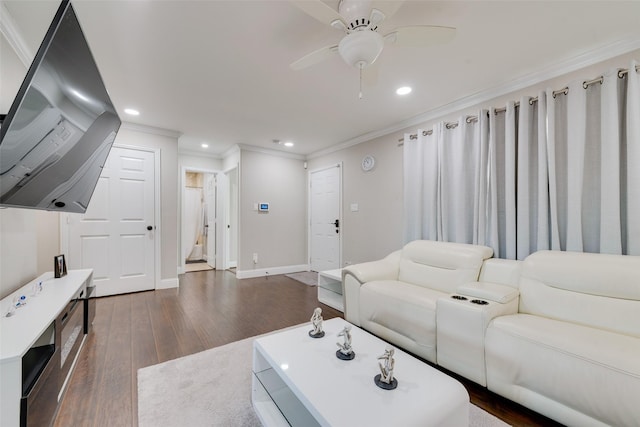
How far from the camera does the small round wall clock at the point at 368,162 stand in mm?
4048

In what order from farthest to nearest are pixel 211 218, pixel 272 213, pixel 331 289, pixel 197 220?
pixel 197 220
pixel 211 218
pixel 272 213
pixel 331 289

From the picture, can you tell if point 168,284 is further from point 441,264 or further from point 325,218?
point 441,264

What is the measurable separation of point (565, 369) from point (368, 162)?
3.28m

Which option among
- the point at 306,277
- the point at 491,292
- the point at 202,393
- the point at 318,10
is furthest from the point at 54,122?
the point at 306,277

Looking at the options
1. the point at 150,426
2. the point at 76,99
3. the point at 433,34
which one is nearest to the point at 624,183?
the point at 433,34

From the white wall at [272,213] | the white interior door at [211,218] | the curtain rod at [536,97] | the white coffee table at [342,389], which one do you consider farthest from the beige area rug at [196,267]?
the curtain rod at [536,97]

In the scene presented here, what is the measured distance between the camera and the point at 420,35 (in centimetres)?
150

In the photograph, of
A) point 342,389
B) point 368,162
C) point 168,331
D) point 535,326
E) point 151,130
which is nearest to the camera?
point 342,389

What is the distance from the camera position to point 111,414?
1.44 m

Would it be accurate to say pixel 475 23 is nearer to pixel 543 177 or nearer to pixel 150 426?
pixel 543 177

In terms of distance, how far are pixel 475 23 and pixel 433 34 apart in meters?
0.57

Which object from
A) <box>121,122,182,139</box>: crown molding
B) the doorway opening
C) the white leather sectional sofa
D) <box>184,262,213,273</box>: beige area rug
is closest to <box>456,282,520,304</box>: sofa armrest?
the white leather sectional sofa

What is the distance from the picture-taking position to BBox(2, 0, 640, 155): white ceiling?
1656mm

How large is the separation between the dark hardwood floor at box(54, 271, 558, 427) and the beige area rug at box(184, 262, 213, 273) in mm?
1079
